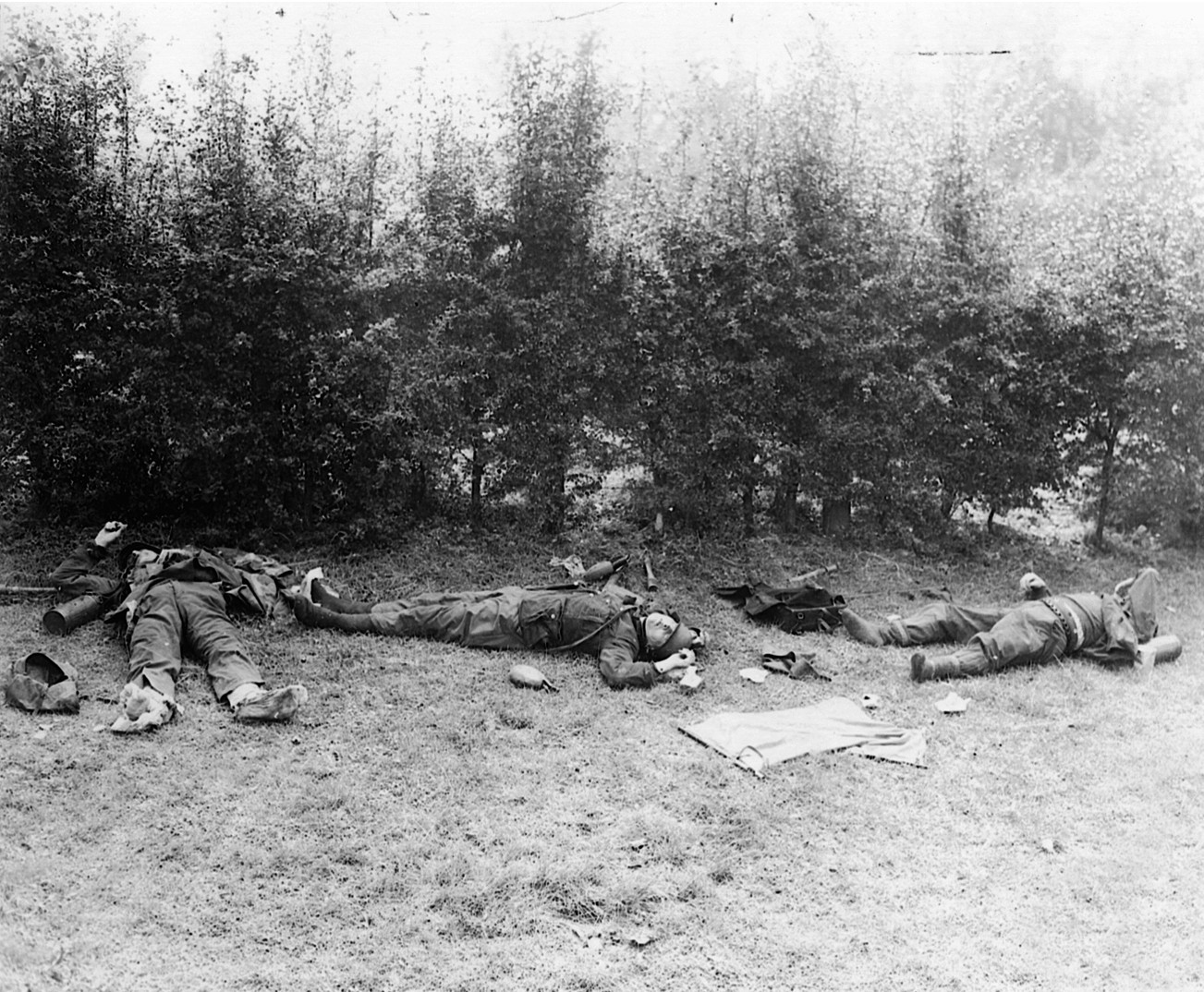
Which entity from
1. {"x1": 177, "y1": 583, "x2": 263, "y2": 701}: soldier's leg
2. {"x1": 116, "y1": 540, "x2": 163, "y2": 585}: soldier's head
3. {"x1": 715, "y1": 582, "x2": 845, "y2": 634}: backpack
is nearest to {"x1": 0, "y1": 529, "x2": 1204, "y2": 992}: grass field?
{"x1": 177, "y1": 583, "x2": 263, "y2": 701}: soldier's leg

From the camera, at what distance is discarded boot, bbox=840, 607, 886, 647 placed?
24.4 ft

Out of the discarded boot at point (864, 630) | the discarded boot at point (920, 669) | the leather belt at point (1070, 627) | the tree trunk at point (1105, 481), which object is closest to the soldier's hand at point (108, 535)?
the discarded boot at point (864, 630)

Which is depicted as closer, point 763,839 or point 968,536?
point 763,839

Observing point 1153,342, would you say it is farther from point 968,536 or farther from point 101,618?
point 101,618

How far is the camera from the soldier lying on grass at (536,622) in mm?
6844

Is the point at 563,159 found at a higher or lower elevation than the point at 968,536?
higher

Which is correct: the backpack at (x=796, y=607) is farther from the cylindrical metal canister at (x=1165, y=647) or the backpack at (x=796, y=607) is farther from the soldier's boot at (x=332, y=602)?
the soldier's boot at (x=332, y=602)

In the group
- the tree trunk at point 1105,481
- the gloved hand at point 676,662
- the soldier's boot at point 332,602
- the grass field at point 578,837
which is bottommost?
the grass field at point 578,837

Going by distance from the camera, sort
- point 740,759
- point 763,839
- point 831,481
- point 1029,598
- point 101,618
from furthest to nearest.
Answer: point 831,481 → point 1029,598 → point 101,618 → point 740,759 → point 763,839

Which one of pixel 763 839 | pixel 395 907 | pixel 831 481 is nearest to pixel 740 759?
pixel 763 839

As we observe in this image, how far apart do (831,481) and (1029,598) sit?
2168 mm

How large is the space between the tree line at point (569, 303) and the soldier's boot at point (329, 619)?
2060mm

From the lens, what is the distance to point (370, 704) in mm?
5977

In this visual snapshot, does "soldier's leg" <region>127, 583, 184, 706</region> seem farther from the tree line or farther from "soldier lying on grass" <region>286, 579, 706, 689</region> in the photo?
the tree line
